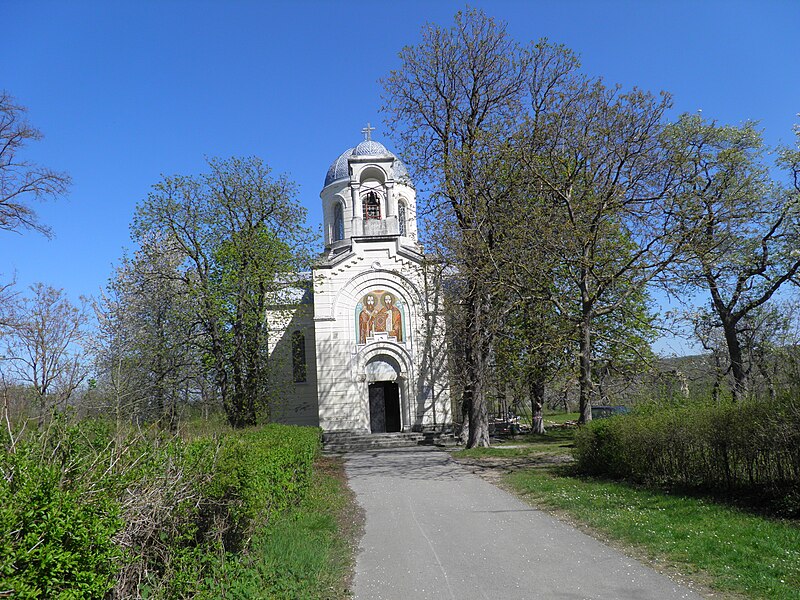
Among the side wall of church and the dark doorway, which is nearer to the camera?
the side wall of church

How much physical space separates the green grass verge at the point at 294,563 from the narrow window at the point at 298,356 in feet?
72.8

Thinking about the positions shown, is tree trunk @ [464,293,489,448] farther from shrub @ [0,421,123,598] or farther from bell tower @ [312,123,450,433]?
shrub @ [0,421,123,598]

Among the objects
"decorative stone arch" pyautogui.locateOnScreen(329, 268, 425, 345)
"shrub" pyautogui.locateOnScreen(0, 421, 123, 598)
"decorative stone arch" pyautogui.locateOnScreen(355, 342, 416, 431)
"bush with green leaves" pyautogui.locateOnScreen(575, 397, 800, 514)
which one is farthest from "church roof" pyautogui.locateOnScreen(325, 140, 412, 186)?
"shrub" pyautogui.locateOnScreen(0, 421, 123, 598)

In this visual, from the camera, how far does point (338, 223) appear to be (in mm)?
36125

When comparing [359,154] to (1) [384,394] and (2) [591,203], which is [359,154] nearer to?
(1) [384,394]

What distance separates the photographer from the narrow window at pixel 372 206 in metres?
33.0

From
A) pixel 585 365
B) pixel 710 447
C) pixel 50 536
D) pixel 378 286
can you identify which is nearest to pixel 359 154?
pixel 378 286

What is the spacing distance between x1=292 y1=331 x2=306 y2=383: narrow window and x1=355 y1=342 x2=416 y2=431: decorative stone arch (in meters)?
3.62

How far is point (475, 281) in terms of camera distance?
21.6 meters

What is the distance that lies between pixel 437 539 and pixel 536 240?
11.1 metres

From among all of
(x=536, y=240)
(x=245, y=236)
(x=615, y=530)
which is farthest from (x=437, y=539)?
(x=245, y=236)

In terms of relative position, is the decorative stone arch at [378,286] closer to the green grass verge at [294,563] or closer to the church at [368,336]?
the church at [368,336]

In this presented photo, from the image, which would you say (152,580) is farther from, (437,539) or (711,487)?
(711,487)

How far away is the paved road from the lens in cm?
698
